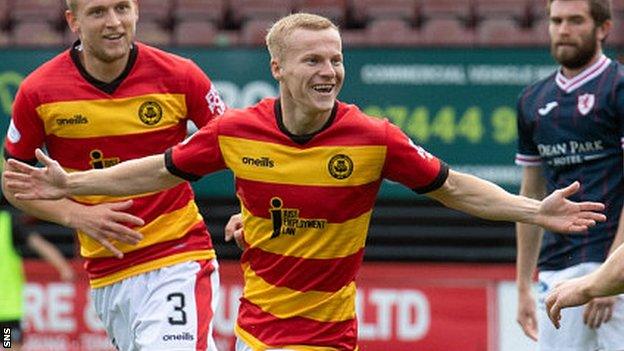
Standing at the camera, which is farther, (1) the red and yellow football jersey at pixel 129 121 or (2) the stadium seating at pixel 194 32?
(2) the stadium seating at pixel 194 32

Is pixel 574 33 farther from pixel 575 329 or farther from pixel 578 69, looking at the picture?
pixel 575 329

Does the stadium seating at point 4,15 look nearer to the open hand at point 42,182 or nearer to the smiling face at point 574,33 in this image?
the smiling face at point 574,33

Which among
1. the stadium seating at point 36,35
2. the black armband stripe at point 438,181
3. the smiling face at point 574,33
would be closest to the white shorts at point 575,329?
the smiling face at point 574,33

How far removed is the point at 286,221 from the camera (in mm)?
5820

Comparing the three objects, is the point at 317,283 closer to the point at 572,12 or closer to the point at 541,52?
the point at 572,12

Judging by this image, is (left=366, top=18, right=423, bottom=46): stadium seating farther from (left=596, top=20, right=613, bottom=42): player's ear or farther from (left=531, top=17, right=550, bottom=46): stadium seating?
(left=596, top=20, right=613, bottom=42): player's ear

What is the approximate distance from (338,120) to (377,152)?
0.20m

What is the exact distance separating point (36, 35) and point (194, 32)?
4.42 ft

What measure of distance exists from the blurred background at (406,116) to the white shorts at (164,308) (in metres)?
4.67

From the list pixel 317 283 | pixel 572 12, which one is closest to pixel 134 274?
pixel 317 283

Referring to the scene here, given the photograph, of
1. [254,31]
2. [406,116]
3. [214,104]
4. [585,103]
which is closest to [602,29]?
[585,103]

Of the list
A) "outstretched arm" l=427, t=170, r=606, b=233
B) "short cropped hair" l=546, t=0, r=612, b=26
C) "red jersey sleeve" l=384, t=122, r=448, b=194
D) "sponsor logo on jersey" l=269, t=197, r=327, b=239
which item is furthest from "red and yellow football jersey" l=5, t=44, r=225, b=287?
"short cropped hair" l=546, t=0, r=612, b=26

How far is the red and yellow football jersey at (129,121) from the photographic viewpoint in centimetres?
666

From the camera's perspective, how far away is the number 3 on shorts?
6.51 metres
